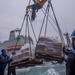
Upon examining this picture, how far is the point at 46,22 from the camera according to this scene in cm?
923

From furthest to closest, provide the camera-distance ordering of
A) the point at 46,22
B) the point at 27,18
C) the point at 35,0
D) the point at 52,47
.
→ the point at 35,0 → the point at 27,18 → the point at 46,22 → the point at 52,47

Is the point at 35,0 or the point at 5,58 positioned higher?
the point at 35,0

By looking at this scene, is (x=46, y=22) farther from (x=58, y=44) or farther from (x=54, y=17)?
(x=58, y=44)

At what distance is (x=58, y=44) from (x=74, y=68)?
5411mm

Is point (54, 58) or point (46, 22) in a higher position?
point (46, 22)

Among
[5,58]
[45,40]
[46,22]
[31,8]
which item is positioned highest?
[31,8]

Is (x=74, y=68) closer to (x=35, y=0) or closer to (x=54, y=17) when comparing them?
(x=54, y=17)

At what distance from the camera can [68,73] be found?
11.2 ft

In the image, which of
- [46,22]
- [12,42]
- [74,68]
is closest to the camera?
[74,68]

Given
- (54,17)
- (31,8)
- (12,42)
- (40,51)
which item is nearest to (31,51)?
(40,51)

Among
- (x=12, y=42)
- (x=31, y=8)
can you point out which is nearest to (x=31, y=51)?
(x=31, y=8)

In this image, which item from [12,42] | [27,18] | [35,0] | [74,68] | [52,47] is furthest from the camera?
[12,42]

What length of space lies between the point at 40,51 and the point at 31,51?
0.77 m

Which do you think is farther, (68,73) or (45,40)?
(45,40)
